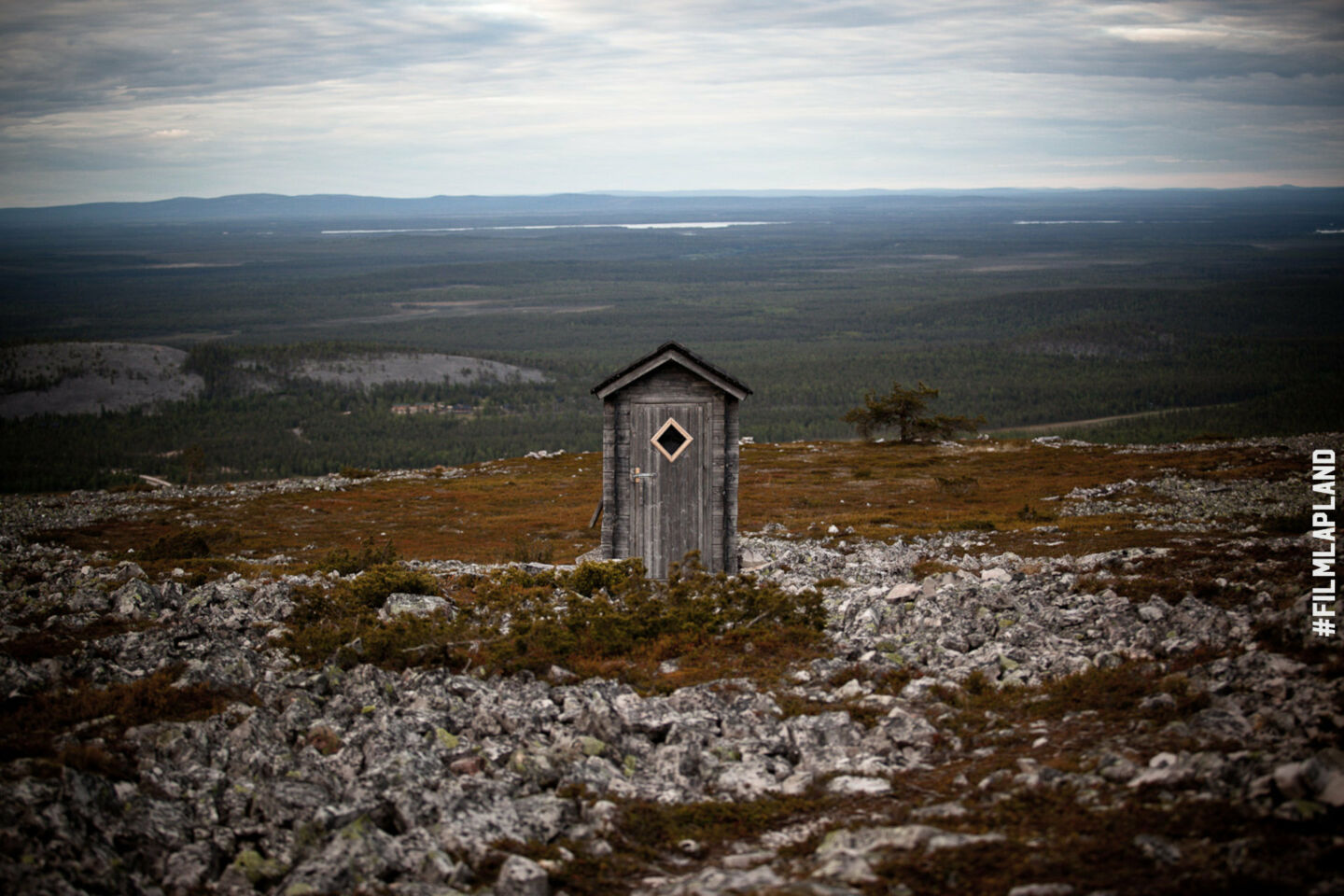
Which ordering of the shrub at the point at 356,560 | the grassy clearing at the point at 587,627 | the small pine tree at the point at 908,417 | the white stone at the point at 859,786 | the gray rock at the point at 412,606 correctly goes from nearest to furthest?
the white stone at the point at 859,786
the grassy clearing at the point at 587,627
the gray rock at the point at 412,606
the shrub at the point at 356,560
the small pine tree at the point at 908,417

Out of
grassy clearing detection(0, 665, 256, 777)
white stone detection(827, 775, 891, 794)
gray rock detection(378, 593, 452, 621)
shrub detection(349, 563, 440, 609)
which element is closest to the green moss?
grassy clearing detection(0, 665, 256, 777)

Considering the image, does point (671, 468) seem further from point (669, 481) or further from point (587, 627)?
point (587, 627)

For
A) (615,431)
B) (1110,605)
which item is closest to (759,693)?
(1110,605)

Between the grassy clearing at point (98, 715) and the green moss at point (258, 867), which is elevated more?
the grassy clearing at point (98, 715)

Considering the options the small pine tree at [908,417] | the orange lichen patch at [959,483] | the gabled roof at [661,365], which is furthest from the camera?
the small pine tree at [908,417]

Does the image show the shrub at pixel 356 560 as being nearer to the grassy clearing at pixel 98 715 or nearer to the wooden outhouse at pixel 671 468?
the wooden outhouse at pixel 671 468

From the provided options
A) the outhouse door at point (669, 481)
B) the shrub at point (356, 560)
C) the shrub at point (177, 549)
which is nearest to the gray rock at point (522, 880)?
the outhouse door at point (669, 481)

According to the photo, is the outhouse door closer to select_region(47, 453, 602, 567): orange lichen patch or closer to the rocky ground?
the rocky ground
